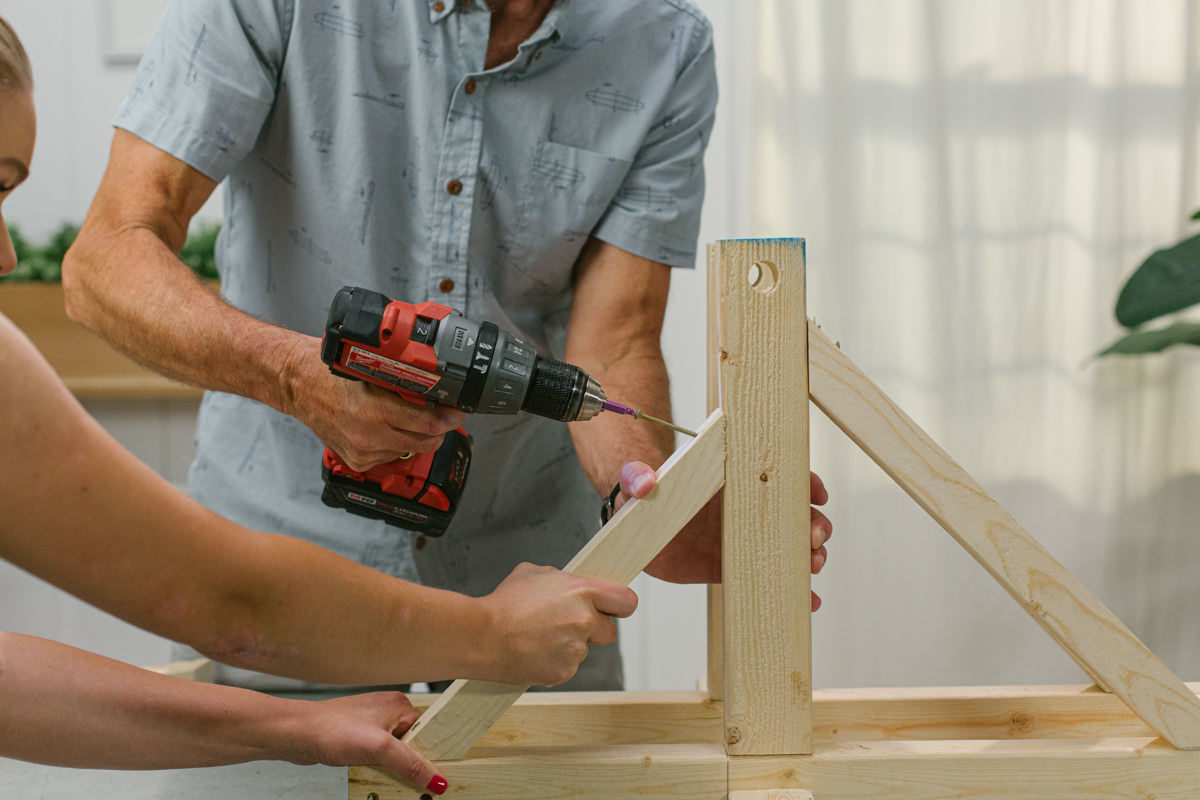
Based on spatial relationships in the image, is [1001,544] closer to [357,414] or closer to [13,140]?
[357,414]

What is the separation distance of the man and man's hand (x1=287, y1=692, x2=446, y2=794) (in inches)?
9.1

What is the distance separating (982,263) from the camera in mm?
2145

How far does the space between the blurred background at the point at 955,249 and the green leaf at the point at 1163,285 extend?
417 mm

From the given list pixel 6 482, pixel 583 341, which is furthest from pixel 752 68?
pixel 6 482

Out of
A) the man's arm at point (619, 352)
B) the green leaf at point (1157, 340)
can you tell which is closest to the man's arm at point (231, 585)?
the man's arm at point (619, 352)

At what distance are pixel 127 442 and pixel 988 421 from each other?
6.56 ft

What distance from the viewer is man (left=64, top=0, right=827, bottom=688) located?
1070 millimetres

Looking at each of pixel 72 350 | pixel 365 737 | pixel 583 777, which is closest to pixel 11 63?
pixel 365 737

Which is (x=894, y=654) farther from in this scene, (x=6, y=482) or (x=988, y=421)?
(x=6, y=482)

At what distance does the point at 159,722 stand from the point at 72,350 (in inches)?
61.0

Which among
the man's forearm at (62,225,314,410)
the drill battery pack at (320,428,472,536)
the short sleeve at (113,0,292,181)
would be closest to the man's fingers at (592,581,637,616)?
the drill battery pack at (320,428,472,536)

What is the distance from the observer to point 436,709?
832mm

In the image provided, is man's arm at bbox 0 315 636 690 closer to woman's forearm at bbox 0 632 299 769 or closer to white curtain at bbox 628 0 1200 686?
woman's forearm at bbox 0 632 299 769

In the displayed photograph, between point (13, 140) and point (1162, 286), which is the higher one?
point (13, 140)
